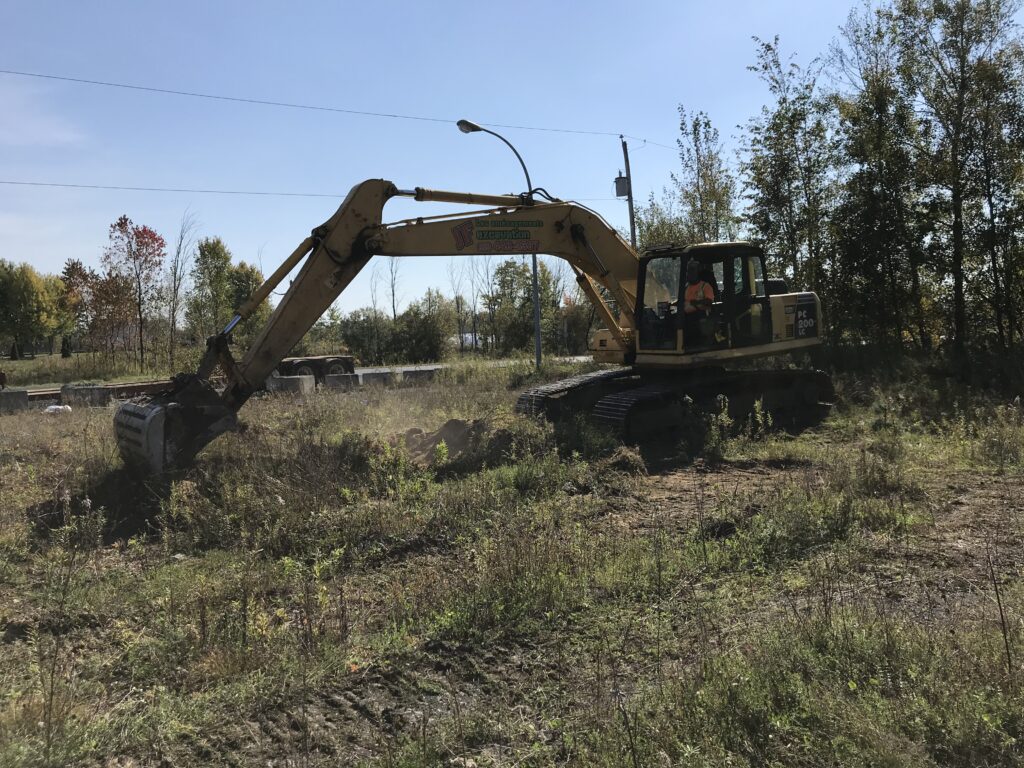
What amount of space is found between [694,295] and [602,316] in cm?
171

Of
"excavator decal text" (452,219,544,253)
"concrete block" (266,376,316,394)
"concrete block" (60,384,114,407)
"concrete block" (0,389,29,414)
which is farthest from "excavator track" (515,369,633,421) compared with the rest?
"concrete block" (0,389,29,414)

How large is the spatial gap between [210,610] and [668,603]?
10.4 ft

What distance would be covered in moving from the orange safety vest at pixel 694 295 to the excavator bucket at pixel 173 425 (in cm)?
679

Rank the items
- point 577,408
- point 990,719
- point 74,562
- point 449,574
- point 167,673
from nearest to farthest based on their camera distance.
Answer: point 990,719 → point 167,673 → point 449,574 → point 74,562 → point 577,408

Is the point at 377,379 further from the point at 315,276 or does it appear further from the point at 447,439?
the point at 315,276

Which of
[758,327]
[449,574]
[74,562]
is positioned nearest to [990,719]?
[449,574]

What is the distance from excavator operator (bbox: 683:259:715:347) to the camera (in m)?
10.8

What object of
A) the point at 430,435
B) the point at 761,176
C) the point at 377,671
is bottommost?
the point at 377,671

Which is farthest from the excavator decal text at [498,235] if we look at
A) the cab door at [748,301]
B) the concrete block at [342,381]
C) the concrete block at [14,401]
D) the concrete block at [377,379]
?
the concrete block at [14,401]

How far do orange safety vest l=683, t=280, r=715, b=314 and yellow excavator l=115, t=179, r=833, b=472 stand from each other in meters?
0.05

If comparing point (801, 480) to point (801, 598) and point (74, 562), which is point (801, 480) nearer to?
point (801, 598)

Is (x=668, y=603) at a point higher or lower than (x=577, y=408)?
lower

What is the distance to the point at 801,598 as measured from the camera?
4711mm

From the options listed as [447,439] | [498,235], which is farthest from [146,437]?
[498,235]
